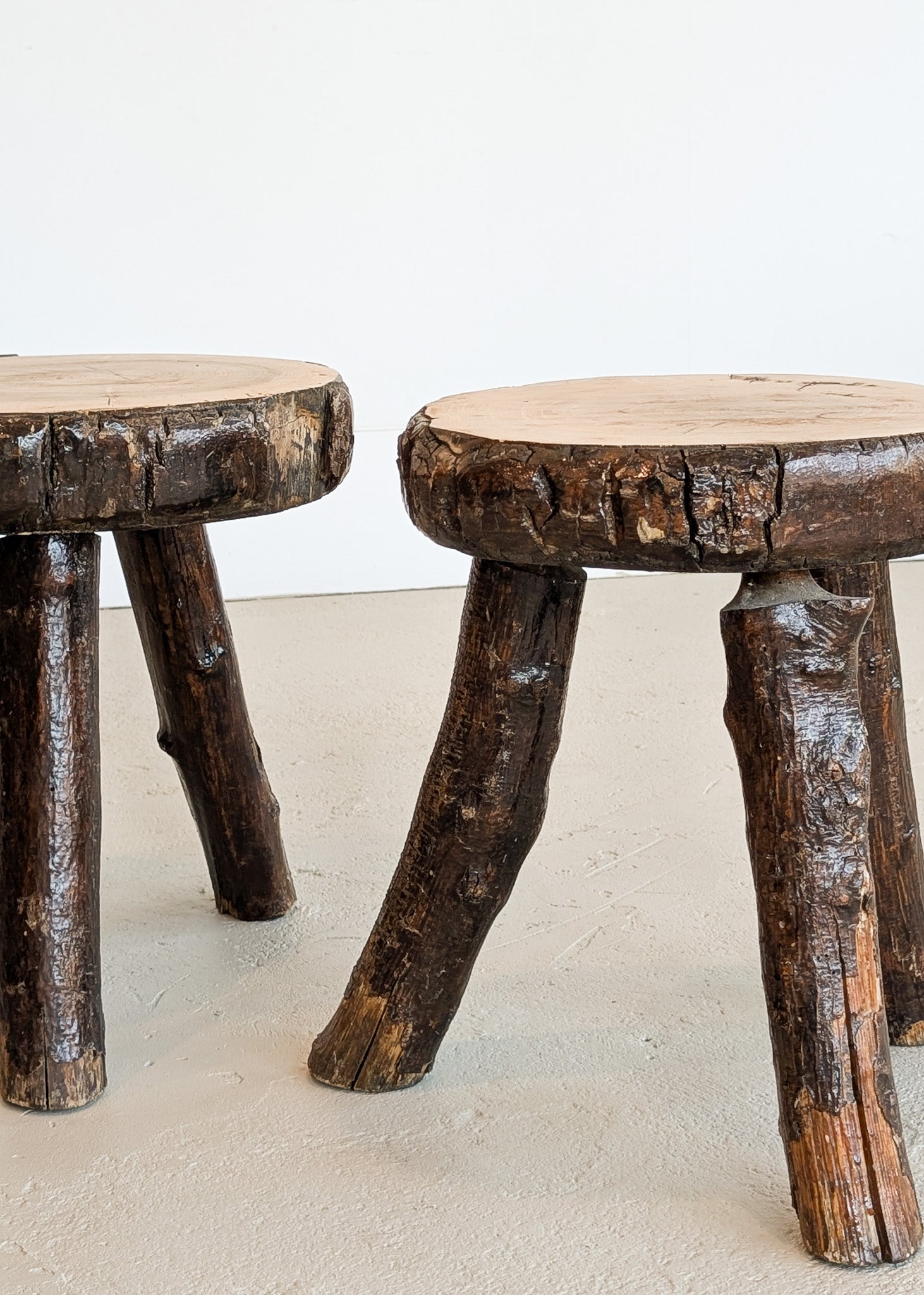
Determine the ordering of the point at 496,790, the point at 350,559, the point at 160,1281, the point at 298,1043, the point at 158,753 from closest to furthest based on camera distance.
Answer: the point at 160,1281 → the point at 496,790 → the point at 298,1043 → the point at 158,753 → the point at 350,559

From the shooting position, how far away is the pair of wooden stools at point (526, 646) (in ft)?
3.12

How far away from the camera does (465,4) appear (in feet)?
9.55

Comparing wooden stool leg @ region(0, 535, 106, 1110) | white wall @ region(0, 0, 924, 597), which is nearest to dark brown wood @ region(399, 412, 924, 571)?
wooden stool leg @ region(0, 535, 106, 1110)

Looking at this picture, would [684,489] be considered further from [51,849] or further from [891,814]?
[51,849]

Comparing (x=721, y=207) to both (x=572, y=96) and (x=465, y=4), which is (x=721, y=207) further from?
(x=465, y=4)

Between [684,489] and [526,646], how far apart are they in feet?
0.79

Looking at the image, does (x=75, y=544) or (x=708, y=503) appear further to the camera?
(x=75, y=544)

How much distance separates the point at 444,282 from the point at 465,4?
1.74 feet

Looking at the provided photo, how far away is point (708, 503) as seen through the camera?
3.03 feet

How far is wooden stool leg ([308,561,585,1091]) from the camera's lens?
44.5 inches

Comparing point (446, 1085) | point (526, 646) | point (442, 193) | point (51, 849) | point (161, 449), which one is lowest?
point (446, 1085)

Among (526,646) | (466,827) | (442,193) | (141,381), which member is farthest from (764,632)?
(442,193)

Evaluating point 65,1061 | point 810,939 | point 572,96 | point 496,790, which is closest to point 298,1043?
point 65,1061

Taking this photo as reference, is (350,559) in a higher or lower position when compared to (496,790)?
lower
